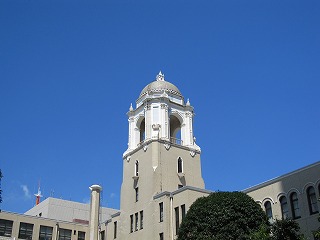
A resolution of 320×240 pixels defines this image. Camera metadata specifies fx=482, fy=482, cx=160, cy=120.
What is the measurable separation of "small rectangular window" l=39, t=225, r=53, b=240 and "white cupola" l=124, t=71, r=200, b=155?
16.3 meters

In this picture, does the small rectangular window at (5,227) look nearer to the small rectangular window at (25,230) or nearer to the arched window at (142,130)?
the small rectangular window at (25,230)

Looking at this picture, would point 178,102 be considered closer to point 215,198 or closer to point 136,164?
point 136,164

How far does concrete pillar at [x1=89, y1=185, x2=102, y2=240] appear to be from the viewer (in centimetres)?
6003

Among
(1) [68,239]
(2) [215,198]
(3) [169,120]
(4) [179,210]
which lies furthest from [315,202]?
(1) [68,239]

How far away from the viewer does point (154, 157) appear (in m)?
55.5

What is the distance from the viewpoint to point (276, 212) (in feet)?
143

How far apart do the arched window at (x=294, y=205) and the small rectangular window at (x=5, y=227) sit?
3764 centimetres

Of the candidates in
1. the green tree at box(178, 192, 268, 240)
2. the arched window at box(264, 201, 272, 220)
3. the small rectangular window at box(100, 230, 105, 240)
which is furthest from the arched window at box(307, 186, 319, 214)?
the small rectangular window at box(100, 230, 105, 240)

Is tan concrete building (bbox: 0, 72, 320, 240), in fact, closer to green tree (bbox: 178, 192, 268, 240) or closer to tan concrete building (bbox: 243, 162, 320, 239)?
tan concrete building (bbox: 243, 162, 320, 239)

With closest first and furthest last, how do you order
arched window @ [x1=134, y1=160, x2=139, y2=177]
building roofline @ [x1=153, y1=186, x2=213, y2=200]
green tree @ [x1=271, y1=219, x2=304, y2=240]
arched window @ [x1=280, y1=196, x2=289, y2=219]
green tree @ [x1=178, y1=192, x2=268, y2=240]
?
green tree @ [x1=271, y1=219, x2=304, y2=240], green tree @ [x1=178, y1=192, x2=268, y2=240], arched window @ [x1=280, y1=196, x2=289, y2=219], building roofline @ [x1=153, y1=186, x2=213, y2=200], arched window @ [x1=134, y1=160, x2=139, y2=177]

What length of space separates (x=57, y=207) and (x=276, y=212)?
48.7m

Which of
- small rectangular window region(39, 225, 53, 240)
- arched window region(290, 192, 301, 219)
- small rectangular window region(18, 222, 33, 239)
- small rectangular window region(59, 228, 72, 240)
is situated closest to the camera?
arched window region(290, 192, 301, 219)

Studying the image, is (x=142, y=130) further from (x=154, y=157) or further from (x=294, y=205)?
(x=294, y=205)

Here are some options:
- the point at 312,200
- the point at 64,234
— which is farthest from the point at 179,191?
the point at 64,234
